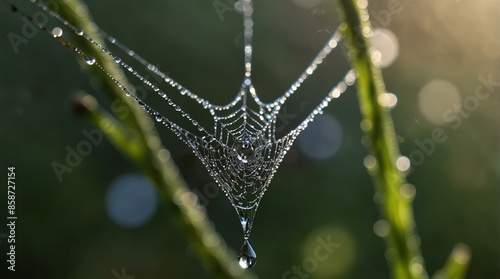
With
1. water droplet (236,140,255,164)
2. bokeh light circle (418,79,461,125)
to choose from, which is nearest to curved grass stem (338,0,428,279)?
water droplet (236,140,255,164)

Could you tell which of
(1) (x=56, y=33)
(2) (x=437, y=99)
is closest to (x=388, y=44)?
(2) (x=437, y=99)

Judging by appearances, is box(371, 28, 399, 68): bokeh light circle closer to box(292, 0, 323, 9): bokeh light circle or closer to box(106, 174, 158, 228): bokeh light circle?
box(292, 0, 323, 9): bokeh light circle

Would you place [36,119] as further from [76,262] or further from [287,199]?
[287,199]

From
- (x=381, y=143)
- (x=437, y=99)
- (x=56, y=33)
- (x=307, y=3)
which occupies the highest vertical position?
(x=381, y=143)

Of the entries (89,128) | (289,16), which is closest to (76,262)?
(89,128)

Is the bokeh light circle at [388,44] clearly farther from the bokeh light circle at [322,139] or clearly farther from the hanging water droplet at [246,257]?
the hanging water droplet at [246,257]

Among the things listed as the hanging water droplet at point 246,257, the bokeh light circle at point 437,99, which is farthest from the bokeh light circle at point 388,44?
the hanging water droplet at point 246,257

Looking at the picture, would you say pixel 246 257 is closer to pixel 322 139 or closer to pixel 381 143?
pixel 381 143

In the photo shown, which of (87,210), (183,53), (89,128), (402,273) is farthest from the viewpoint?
(183,53)
